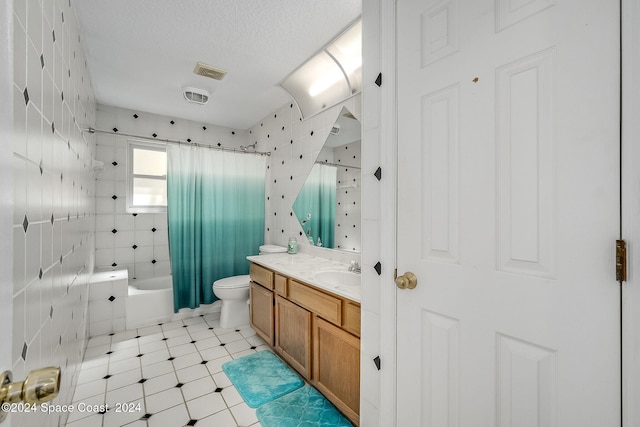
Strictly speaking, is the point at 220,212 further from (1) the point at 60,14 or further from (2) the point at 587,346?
(2) the point at 587,346

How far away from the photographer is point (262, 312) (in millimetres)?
2443

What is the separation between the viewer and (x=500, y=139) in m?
0.88

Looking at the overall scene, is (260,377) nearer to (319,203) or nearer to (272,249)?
(272,249)

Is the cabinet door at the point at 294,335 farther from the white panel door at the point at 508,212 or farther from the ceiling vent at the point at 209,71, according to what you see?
the ceiling vent at the point at 209,71

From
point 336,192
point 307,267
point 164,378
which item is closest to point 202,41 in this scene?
point 336,192

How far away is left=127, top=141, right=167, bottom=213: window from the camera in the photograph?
3385 mm

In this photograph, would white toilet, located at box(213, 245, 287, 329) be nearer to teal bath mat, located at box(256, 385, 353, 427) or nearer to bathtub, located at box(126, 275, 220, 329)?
bathtub, located at box(126, 275, 220, 329)

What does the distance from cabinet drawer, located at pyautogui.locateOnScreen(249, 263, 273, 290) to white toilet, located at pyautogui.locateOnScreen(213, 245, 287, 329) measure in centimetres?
32

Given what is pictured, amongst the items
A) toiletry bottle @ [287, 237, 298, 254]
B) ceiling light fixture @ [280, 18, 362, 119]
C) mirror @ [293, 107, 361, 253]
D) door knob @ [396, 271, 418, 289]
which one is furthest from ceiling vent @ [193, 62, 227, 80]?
door knob @ [396, 271, 418, 289]

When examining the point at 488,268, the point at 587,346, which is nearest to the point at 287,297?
the point at 488,268

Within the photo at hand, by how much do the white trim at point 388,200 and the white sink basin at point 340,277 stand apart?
0.77 m

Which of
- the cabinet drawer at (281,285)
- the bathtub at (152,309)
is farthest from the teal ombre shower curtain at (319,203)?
the bathtub at (152,309)

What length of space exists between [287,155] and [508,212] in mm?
2518

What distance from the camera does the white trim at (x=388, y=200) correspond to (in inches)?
46.8
